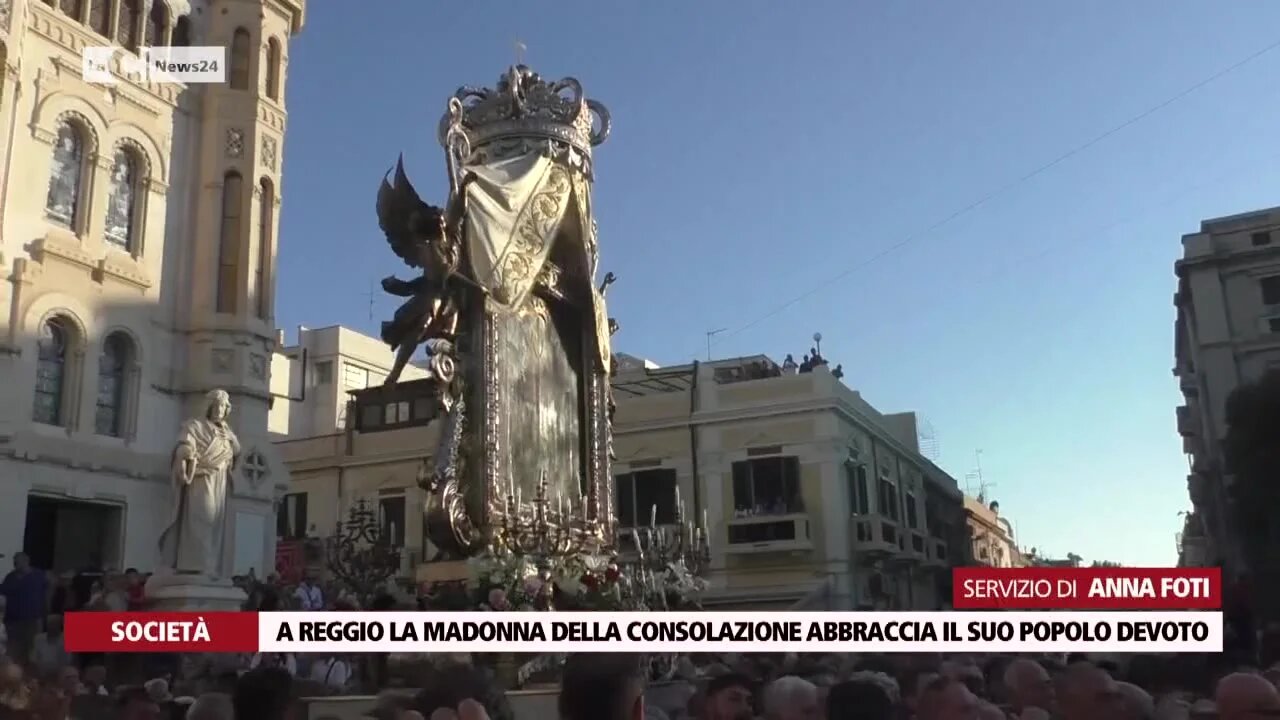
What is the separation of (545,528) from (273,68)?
14.2m

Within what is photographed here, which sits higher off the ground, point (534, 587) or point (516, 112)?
point (516, 112)

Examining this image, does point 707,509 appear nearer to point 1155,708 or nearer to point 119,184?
point 119,184

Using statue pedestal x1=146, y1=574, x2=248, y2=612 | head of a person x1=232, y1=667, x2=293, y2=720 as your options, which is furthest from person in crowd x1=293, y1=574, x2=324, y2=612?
head of a person x1=232, y1=667, x2=293, y2=720

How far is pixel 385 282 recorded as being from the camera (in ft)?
30.8

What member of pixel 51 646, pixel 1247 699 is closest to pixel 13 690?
pixel 1247 699

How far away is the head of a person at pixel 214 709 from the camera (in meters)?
3.51

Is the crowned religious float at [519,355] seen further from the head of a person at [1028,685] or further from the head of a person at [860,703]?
the head of a person at [860,703]

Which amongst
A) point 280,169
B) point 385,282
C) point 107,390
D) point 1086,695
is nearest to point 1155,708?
point 1086,695

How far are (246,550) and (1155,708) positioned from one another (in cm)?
1712

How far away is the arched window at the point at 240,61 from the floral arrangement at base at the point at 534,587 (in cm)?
1374

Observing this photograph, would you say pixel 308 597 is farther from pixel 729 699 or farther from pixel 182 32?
pixel 182 32

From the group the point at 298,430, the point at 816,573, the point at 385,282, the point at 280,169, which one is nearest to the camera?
the point at 385,282

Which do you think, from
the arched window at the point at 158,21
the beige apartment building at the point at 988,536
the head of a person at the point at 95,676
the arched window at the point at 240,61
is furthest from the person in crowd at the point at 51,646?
the beige apartment building at the point at 988,536

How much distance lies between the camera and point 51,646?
28.1 ft
